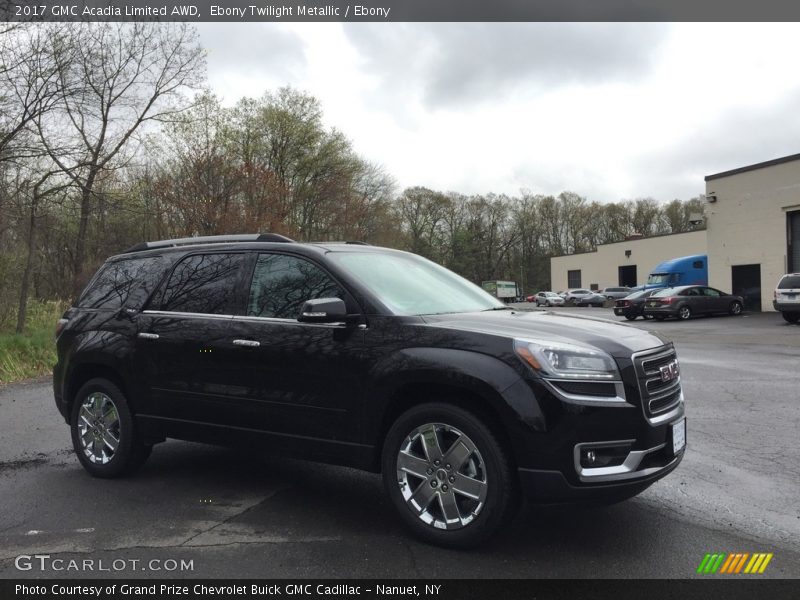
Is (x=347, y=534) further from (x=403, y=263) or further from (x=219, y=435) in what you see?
(x=403, y=263)

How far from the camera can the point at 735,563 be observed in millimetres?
3441

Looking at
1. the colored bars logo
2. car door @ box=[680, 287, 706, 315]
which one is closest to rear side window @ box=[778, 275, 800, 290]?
car door @ box=[680, 287, 706, 315]

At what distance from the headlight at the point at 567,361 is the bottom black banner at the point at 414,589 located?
41.3 inches

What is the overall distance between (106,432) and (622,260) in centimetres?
5902

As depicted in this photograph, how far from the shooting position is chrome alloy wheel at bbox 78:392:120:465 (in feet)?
17.0

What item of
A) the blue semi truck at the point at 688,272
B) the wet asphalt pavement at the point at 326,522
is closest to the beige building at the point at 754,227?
the blue semi truck at the point at 688,272

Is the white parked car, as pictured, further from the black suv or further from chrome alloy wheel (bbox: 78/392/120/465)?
chrome alloy wheel (bbox: 78/392/120/465)

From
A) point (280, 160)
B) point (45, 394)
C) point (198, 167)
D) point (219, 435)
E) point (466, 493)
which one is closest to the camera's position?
point (466, 493)

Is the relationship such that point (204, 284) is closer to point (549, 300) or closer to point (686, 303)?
point (686, 303)

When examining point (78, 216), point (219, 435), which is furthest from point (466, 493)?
point (78, 216)

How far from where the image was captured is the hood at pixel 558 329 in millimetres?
3605

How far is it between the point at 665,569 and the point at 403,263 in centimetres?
275

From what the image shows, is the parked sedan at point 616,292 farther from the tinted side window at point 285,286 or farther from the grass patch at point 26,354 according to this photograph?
the tinted side window at point 285,286

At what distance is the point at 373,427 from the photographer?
3922 millimetres
